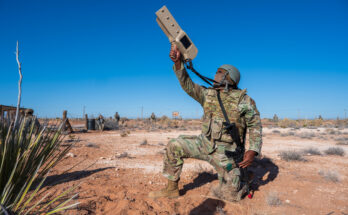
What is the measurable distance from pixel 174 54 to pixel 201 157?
143cm

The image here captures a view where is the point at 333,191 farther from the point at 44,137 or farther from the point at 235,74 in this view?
the point at 44,137

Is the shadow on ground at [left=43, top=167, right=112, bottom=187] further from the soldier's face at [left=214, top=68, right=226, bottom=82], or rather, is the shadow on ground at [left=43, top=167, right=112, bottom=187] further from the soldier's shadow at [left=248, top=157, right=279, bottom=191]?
the soldier's shadow at [left=248, top=157, right=279, bottom=191]

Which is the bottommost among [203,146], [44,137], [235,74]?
[203,146]

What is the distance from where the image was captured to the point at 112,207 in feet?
7.86

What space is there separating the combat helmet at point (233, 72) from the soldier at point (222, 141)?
0.12m

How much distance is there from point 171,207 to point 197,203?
0.36 meters

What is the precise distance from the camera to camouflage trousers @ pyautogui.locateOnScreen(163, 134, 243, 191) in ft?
9.12

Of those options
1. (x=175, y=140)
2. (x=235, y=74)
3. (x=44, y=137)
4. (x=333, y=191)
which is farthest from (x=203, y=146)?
(x=333, y=191)

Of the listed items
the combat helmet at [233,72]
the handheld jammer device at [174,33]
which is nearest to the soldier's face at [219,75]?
the combat helmet at [233,72]

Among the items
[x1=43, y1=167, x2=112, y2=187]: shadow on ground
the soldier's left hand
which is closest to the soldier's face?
the soldier's left hand

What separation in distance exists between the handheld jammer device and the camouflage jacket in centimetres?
31

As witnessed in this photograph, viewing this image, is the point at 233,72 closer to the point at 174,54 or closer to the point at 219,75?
the point at 219,75

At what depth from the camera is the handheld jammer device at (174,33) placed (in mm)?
2512

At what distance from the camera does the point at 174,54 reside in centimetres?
252
